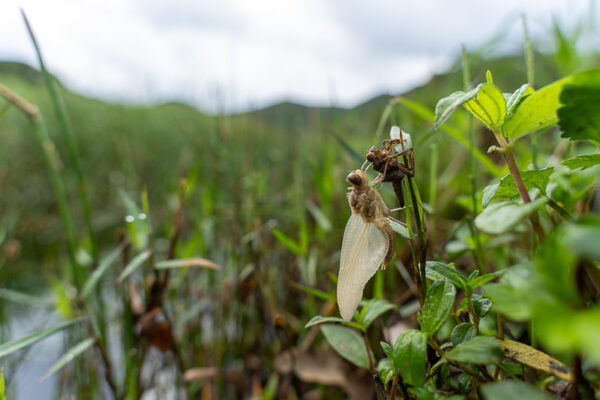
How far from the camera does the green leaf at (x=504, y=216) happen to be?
262mm

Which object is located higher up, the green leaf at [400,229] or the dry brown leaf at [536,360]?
the green leaf at [400,229]

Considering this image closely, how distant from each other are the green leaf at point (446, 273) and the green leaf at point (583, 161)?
0.13 m

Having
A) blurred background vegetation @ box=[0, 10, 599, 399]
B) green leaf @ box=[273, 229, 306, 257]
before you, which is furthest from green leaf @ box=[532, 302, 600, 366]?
green leaf @ box=[273, 229, 306, 257]

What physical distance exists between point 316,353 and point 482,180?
3.00ft

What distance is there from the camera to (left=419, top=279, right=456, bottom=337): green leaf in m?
0.35

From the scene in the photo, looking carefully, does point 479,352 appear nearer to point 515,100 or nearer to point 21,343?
point 515,100

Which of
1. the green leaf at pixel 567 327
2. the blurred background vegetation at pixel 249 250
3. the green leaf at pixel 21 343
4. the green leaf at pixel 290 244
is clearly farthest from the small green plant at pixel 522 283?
the green leaf at pixel 21 343

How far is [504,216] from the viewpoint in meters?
0.28

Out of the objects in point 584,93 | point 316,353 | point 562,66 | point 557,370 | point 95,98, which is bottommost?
point 316,353

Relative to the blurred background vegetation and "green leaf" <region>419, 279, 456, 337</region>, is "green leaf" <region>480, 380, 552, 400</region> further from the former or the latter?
the blurred background vegetation

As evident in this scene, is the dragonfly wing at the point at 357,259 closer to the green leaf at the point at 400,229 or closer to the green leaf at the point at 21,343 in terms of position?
the green leaf at the point at 400,229

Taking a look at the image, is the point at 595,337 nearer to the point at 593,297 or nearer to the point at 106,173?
the point at 593,297

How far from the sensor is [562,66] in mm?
1147

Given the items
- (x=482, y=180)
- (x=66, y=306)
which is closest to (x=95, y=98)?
(x=66, y=306)
